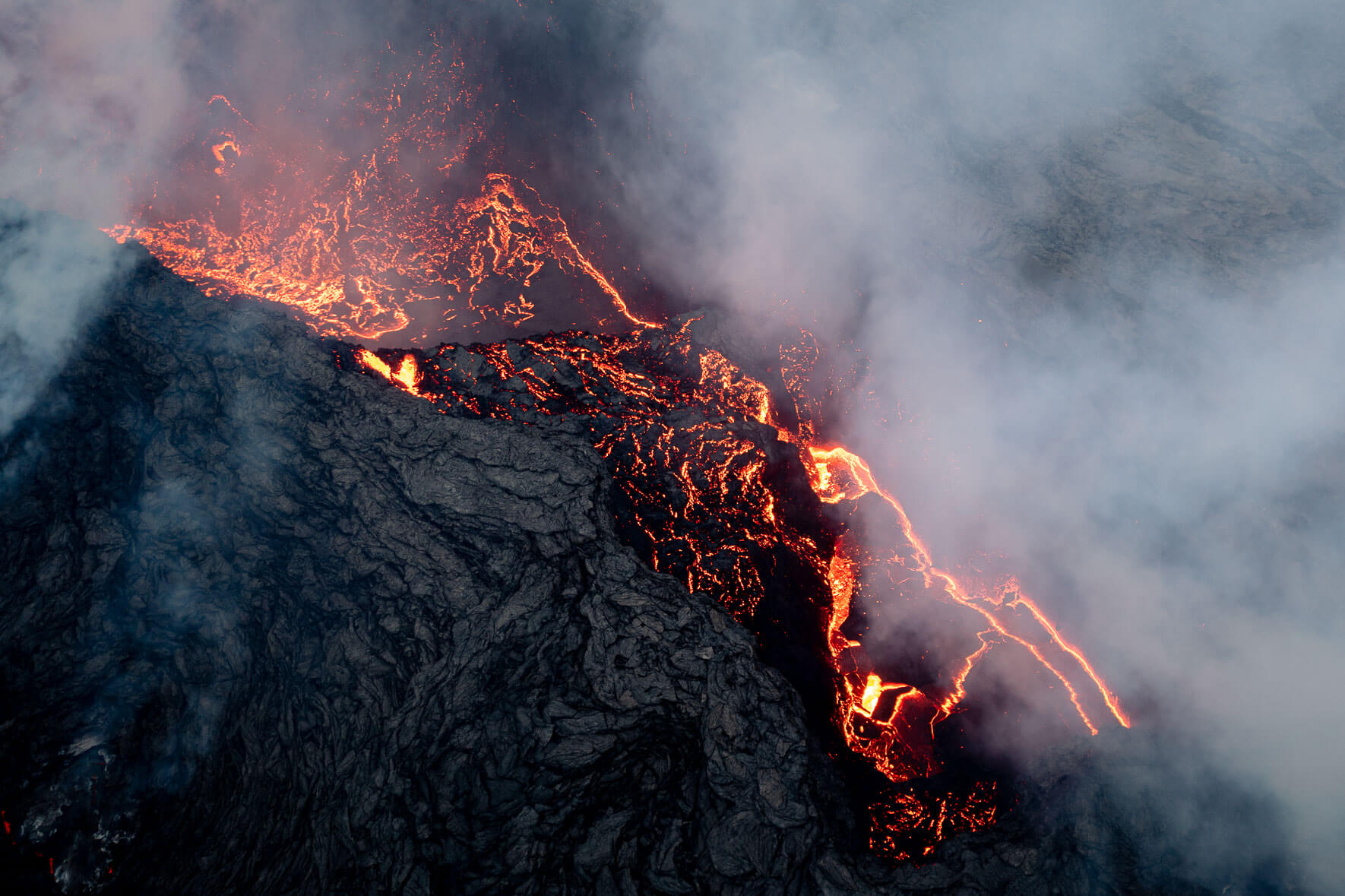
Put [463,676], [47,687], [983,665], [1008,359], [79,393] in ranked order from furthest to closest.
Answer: [1008,359]
[983,665]
[79,393]
[463,676]
[47,687]

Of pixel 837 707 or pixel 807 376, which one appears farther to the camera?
pixel 807 376

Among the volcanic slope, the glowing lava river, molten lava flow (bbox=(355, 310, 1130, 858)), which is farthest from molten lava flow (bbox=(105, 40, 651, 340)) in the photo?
the volcanic slope

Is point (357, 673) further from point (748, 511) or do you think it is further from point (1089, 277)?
point (1089, 277)

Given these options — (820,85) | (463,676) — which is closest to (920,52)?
(820,85)

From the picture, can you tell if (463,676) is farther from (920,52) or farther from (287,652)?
(920,52)

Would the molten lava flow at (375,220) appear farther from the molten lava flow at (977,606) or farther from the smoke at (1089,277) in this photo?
the molten lava flow at (977,606)

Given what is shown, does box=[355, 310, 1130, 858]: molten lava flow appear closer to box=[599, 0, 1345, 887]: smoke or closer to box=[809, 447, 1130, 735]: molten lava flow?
box=[809, 447, 1130, 735]: molten lava flow
